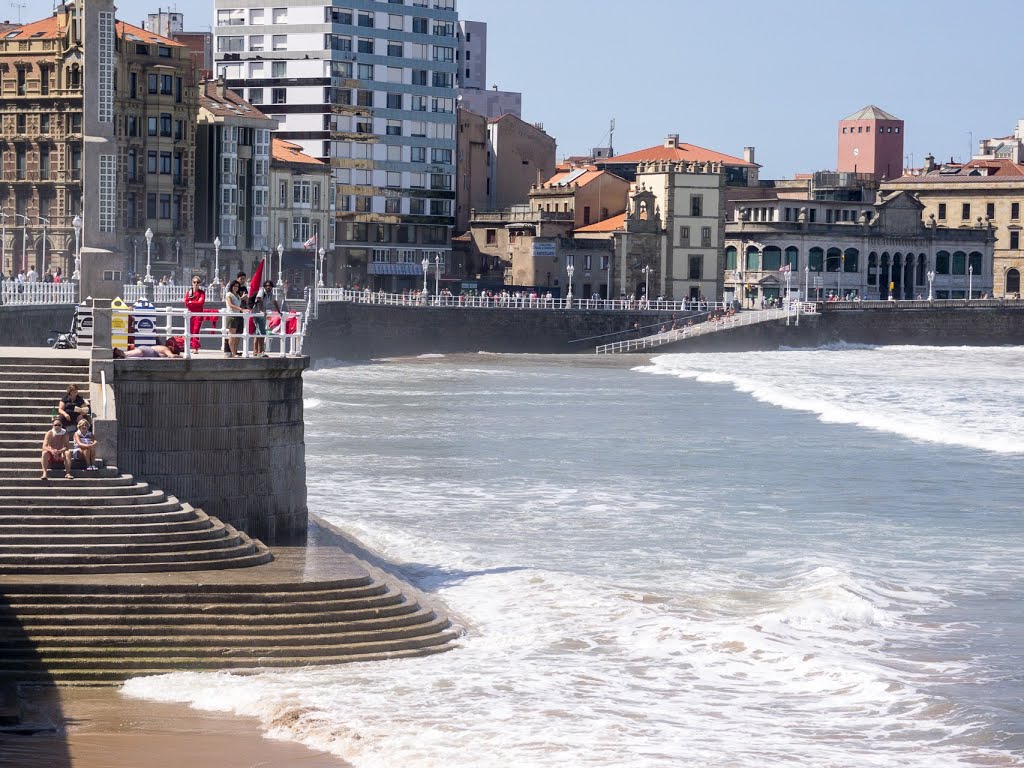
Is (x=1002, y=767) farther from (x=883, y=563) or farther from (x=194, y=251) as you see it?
(x=194, y=251)

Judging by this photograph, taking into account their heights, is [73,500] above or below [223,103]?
below

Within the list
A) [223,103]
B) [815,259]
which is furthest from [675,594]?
[815,259]

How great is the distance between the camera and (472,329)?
91.5 metres

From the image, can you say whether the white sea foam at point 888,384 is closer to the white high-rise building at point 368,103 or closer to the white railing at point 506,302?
the white railing at point 506,302

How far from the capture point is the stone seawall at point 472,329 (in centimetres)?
8544

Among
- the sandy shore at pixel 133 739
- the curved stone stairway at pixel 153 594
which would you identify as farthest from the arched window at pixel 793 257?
the sandy shore at pixel 133 739

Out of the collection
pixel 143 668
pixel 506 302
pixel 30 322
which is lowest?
pixel 143 668

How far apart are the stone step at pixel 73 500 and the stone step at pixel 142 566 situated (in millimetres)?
910

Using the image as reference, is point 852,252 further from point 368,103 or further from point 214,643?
point 214,643

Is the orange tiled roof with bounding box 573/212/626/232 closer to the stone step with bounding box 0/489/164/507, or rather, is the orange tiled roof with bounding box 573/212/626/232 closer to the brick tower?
the brick tower

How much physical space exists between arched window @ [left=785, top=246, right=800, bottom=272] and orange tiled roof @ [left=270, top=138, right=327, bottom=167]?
1256 inches

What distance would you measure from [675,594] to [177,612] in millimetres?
7255

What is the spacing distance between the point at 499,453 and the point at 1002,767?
24.5m

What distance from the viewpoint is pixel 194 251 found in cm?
8600
